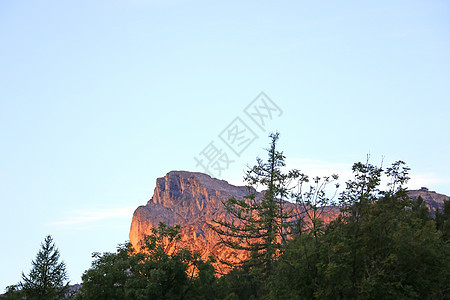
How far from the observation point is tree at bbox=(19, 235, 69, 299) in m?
48.7

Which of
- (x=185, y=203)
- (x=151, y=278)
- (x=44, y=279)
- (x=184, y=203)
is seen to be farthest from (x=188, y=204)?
(x=151, y=278)

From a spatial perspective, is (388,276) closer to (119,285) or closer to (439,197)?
(119,285)

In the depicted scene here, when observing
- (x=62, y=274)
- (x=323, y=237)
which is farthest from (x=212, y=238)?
(x=323, y=237)

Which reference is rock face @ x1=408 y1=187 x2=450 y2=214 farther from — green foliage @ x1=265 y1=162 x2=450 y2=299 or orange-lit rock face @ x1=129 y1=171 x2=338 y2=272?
green foliage @ x1=265 y1=162 x2=450 y2=299

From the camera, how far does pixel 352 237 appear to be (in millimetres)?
19766

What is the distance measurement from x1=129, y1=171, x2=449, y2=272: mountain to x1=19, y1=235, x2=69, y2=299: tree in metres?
92.0

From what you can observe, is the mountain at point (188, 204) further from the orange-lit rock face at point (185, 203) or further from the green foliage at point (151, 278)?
the green foliage at point (151, 278)

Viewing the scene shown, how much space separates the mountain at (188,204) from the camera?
148 metres

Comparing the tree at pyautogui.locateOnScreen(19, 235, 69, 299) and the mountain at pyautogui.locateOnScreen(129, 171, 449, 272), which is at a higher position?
the mountain at pyautogui.locateOnScreen(129, 171, 449, 272)

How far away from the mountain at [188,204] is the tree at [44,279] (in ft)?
302

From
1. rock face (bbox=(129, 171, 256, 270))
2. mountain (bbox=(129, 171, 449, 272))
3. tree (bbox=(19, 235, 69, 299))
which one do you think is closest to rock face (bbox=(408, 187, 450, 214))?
mountain (bbox=(129, 171, 449, 272))

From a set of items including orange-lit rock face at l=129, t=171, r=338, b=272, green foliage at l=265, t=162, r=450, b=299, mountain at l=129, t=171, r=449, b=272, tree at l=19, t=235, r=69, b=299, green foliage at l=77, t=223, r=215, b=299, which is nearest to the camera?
green foliage at l=265, t=162, r=450, b=299

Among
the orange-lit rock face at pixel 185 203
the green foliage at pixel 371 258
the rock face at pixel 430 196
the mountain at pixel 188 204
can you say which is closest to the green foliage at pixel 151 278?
the green foliage at pixel 371 258

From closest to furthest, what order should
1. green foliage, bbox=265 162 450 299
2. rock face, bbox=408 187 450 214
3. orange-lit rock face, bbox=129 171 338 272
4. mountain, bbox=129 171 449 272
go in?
green foliage, bbox=265 162 450 299 → rock face, bbox=408 187 450 214 → mountain, bbox=129 171 449 272 → orange-lit rock face, bbox=129 171 338 272
